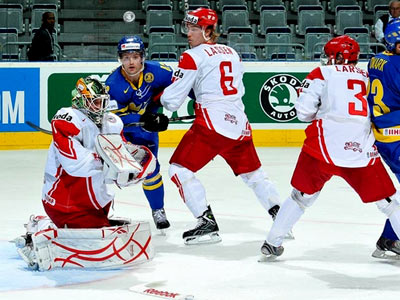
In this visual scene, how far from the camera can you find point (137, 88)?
559 cm

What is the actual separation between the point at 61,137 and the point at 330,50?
1.45m

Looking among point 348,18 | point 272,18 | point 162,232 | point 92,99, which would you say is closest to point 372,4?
point 348,18

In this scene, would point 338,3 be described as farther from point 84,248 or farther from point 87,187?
point 84,248

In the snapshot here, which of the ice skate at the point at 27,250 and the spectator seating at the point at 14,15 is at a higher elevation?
the spectator seating at the point at 14,15

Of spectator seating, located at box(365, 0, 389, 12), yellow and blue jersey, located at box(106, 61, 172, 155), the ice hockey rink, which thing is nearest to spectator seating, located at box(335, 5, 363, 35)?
spectator seating, located at box(365, 0, 389, 12)

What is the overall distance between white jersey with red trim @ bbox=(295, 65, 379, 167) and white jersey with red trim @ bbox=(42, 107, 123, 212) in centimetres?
101

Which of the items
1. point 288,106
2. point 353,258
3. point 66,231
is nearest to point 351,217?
point 353,258

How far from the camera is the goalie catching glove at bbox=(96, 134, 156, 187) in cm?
433

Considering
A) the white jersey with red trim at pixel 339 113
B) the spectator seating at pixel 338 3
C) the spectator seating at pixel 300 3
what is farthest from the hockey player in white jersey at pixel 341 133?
the spectator seating at pixel 338 3

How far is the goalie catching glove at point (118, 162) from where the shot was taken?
14.2ft

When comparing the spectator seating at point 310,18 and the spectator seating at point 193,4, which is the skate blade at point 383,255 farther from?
the spectator seating at point 310,18

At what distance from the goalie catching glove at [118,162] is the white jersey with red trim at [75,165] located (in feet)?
0.33

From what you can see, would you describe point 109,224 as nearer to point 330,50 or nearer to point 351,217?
point 330,50

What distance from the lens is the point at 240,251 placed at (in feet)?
16.9
